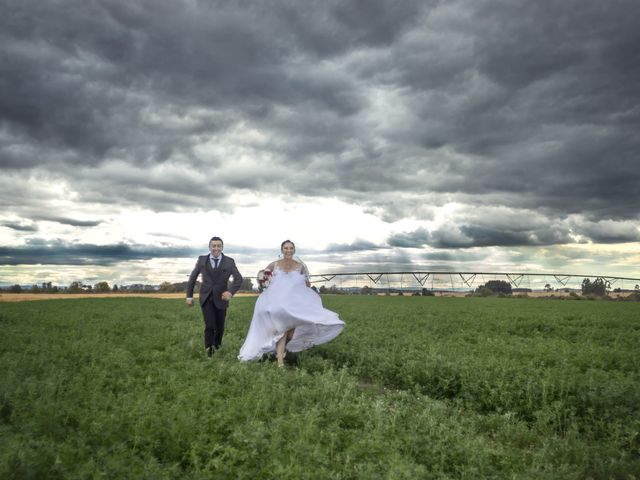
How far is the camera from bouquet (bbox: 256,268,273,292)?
11859 mm

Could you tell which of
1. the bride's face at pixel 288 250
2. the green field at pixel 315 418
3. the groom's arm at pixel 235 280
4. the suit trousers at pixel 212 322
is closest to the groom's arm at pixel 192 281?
the suit trousers at pixel 212 322

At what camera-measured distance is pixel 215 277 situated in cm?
1221

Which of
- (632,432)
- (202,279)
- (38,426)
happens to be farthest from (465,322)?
(38,426)

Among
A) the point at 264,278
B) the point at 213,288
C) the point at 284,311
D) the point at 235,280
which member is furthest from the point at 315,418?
the point at 235,280

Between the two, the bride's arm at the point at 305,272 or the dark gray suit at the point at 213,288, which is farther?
the dark gray suit at the point at 213,288

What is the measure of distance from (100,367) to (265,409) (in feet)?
15.2

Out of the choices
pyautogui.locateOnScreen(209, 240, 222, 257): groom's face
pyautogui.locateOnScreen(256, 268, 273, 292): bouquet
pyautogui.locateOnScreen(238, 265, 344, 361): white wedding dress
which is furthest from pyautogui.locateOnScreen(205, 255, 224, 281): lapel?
pyautogui.locateOnScreen(238, 265, 344, 361): white wedding dress

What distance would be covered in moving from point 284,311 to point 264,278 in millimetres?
1308

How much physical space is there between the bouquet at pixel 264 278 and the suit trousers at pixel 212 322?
4.02 feet

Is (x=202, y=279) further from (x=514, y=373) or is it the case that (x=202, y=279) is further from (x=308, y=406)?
(x=514, y=373)

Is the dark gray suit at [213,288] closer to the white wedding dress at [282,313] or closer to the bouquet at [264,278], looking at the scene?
the bouquet at [264,278]

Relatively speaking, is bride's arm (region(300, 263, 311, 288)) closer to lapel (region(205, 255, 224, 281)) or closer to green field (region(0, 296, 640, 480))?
green field (region(0, 296, 640, 480))

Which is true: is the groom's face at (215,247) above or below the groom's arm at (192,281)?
above

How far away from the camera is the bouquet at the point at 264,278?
11.9 meters
